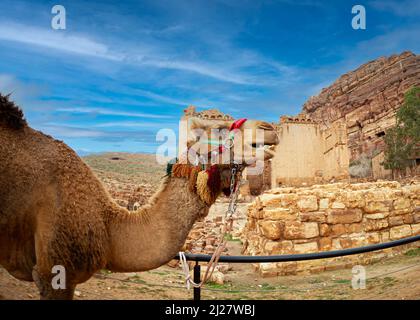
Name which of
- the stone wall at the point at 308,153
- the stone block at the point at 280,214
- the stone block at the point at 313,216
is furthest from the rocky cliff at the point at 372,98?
the stone block at the point at 280,214

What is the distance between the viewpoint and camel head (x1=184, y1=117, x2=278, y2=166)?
9.75ft

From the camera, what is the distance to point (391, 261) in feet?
34.1

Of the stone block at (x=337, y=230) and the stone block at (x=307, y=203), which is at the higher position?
the stone block at (x=307, y=203)

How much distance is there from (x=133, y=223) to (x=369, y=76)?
87.1m

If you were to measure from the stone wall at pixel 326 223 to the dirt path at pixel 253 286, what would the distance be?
0.41 metres

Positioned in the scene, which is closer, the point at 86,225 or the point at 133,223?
the point at 86,225

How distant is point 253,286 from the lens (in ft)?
29.8

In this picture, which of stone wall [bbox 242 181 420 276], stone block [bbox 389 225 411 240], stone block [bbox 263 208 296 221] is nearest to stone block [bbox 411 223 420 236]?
stone wall [bbox 242 181 420 276]

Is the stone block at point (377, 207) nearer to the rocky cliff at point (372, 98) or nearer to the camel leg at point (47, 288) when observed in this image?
the camel leg at point (47, 288)

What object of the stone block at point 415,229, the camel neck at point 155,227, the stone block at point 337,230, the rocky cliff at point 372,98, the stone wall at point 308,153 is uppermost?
the rocky cliff at point 372,98

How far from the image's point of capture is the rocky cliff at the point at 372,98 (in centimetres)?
6347

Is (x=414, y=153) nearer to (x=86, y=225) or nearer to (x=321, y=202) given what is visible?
(x=321, y=202)
